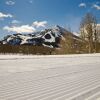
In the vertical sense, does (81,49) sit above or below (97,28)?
below

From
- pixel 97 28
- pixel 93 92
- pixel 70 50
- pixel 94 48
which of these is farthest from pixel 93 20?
pixel 93 92

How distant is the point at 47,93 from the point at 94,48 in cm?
4316

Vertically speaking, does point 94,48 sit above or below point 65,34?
below

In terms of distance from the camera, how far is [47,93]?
653 cm

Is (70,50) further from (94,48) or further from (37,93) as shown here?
(37,93)

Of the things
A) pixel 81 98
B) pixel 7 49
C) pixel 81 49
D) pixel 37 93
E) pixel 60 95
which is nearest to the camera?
pixel 81 98

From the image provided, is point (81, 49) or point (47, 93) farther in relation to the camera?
point (81, 49)

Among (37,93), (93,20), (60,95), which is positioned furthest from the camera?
(93,20)

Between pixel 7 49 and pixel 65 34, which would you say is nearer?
pixel 65 34

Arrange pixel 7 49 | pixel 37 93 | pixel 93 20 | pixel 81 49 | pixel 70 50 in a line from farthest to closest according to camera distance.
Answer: pixel 7 49 < pixel 70 50 < pixel 81 49 < pixel 93 20 < pixel 37 93

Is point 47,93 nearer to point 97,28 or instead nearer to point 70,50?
point 97,28

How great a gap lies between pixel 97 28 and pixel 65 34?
1104 cm

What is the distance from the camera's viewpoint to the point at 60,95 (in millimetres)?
6188

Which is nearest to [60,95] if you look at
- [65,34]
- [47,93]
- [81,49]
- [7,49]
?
[47,93]
